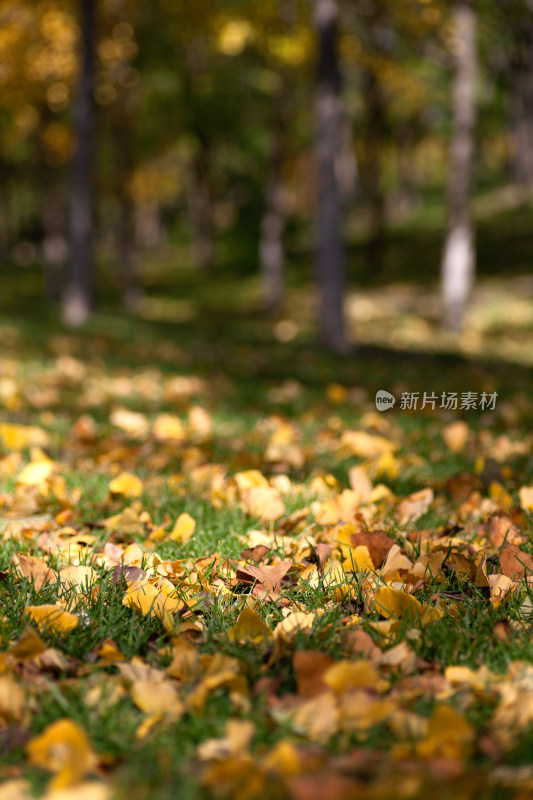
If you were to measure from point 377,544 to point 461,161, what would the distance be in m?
11.2

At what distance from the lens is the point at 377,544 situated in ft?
6.18

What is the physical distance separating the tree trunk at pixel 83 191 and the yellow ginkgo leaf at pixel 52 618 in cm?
1070

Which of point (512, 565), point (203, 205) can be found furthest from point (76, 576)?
point (203, 205)

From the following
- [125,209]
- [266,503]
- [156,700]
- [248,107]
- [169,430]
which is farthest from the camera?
[248,107]

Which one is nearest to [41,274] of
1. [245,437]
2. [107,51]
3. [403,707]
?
[107,51]

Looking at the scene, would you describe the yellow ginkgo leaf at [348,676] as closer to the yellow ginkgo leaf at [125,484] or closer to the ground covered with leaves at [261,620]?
the ground covered with leaves at [261,620]

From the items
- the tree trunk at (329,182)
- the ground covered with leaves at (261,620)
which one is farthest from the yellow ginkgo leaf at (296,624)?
the tree trunk at (329,182)

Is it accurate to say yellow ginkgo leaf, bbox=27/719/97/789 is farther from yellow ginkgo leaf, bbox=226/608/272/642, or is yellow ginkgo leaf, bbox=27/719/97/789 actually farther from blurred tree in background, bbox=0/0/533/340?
blurred tree in background, bbox=0/0/533/340

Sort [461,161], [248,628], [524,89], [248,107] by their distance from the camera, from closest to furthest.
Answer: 1. [248,628]
2. [461,161]
3. [248,107]
4. [524,89]

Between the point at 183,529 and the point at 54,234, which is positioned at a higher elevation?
the point at 54,234

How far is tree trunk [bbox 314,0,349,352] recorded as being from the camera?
28.9 ft

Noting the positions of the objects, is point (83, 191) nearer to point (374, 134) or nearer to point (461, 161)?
point (461, 161)

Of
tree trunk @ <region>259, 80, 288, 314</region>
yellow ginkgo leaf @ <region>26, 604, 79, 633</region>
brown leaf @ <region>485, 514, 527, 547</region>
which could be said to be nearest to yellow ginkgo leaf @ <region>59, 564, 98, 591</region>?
yellow ginkgo leaf @ <region>26, 604, 79, 633</region>

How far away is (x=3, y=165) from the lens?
34.3 meters
